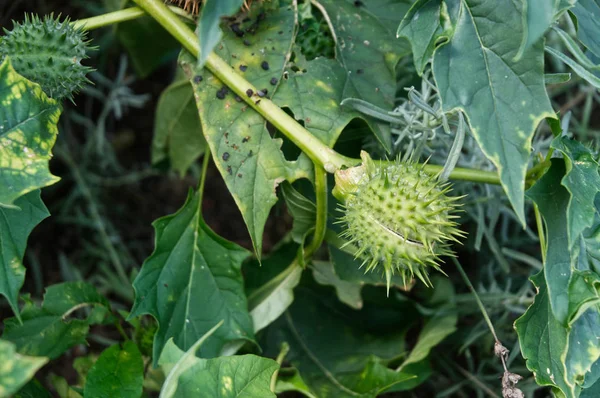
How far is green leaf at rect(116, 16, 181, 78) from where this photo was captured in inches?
80.7

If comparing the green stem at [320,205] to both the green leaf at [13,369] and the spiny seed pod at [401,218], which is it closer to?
the spiny seed pod at [401,218]

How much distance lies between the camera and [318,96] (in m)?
1.54

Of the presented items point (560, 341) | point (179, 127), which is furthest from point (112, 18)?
point (560, 341)

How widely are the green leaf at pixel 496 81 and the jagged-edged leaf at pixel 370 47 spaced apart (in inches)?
12.7

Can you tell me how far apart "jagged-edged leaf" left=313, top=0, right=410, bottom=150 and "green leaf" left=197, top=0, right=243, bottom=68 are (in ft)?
1.79

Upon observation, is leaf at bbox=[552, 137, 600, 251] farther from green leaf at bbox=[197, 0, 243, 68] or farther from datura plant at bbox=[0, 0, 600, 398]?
green leaf at bbox=[197, 0, 243, 68]

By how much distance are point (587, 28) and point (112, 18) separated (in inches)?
41.6

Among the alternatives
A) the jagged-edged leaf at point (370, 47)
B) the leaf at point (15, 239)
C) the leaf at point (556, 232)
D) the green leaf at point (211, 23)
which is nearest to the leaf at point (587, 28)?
the leaf at point (556, 232)

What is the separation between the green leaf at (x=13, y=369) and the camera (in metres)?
0.92

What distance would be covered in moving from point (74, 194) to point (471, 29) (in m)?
1.46

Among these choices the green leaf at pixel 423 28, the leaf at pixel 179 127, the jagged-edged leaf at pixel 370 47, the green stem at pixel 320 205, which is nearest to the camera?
the green leaf at pixel 423 28

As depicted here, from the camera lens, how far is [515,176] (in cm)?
116

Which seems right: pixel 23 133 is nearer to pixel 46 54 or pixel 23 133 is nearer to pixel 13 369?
pixel 46 54

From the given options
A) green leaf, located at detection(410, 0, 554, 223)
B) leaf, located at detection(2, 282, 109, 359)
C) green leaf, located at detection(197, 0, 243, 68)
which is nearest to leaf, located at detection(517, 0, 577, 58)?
green leaf, located at detection(410, 0, 554, 223)
